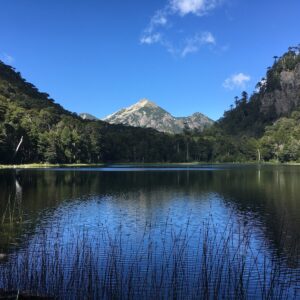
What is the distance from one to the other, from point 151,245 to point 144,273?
199 inches

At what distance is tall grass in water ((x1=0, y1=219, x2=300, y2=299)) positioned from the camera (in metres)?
16.5

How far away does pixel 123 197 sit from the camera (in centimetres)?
5175

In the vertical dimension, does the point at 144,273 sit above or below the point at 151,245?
below

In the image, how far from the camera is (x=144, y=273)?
19.7 meters

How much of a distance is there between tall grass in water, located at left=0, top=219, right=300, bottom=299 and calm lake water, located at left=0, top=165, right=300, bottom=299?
52 millimetres

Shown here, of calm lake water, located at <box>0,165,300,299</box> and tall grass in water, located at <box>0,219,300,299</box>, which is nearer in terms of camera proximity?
tall grass in water, located at <box>0,219,300,299</box>

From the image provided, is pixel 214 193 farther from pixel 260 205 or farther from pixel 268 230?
pixel 268 230

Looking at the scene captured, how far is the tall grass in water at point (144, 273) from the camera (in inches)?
651

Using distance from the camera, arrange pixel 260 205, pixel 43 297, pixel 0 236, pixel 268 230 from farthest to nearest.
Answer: pixel 260 205, pixel 268 230, pixel 0 236, pixel 43 297

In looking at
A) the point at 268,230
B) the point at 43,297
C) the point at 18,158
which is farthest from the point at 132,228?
the point at 18,158

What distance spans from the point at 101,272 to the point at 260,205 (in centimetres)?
2824

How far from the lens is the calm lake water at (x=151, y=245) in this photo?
56.2 feet

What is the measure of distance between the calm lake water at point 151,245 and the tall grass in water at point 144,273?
0.05m

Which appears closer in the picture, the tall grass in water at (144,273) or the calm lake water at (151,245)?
the tall grass in water at (144,273)
